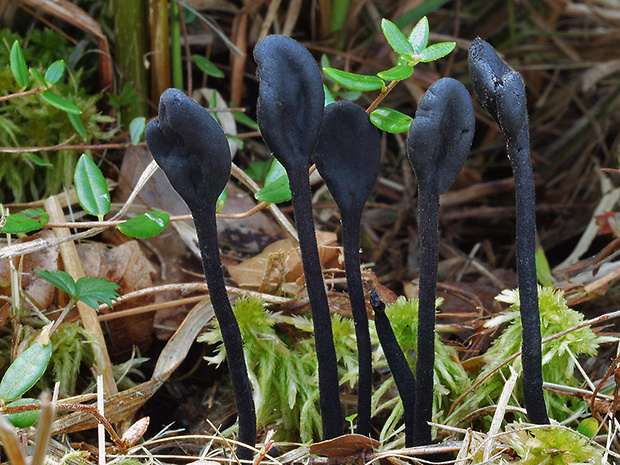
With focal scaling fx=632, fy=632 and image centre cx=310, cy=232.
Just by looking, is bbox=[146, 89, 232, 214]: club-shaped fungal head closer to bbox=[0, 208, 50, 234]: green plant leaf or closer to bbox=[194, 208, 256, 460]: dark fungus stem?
bbox=[194, 208, 256, 460]: dark fungus stem

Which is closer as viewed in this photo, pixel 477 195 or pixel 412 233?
pixel 412 233

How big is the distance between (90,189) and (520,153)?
0.74 m

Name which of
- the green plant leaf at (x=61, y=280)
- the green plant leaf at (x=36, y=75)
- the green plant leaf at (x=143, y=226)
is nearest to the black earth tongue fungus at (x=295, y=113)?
the green plant leaf at (x=143, y=226)

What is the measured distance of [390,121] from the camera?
105cm

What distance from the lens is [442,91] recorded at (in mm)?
824

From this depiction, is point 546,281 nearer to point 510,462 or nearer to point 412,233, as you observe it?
point 412,233

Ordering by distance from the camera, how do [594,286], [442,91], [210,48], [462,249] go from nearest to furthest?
1. [442,91]
2. [594,286]
3. [210,48]
4. [462,249]

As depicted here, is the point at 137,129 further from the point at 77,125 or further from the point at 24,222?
the point at 24,222

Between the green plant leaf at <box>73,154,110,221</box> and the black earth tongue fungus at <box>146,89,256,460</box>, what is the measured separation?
13.5 inches

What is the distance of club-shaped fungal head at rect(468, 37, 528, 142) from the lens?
84cm

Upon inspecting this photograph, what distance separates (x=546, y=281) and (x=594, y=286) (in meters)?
0.23

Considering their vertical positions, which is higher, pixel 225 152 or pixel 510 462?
pixel 225 152

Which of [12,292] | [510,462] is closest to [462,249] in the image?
[510,462]

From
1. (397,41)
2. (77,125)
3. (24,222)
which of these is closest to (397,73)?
(397,41)
